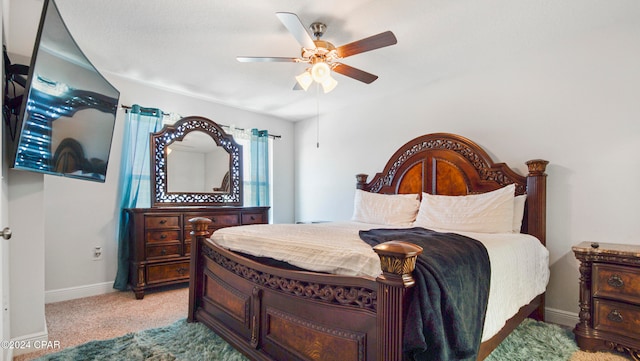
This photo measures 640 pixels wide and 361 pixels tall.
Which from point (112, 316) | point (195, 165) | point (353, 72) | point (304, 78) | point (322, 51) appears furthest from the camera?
point (195, 165)

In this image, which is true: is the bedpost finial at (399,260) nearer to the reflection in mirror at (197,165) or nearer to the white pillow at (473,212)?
the white pillow at (473,212)

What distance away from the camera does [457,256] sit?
1.54 metres

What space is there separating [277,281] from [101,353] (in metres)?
1.34

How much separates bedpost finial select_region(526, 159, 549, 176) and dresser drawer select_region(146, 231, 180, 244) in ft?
11.8

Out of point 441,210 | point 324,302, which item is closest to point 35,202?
point 324,302

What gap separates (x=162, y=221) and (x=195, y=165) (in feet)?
3.09

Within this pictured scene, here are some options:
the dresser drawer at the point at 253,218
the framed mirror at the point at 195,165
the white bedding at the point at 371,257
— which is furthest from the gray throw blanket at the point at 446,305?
the framed mirror at the point at 195,165

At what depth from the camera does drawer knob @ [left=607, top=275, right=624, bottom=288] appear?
201 centimetres

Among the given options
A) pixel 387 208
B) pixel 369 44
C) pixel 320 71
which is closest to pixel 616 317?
pixel 387 208

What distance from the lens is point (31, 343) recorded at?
207 centimetres

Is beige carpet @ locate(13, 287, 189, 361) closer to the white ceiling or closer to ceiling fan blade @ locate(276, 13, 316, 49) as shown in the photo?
the white ceiling

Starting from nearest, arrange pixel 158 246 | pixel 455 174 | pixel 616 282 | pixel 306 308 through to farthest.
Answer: pixel 306 308 → pixel 616 282 → pixel 455 174 → pixel 158 246

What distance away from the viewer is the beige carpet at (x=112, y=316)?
223 centimetres

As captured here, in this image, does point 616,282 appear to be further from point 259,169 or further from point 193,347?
point 259,169
